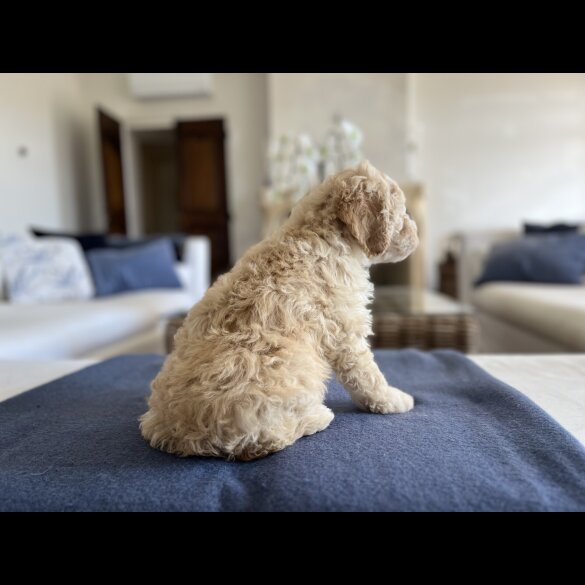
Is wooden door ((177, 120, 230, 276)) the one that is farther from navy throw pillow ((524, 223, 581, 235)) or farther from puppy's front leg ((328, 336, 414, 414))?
puppy's front leg ((328, 336, 414, 414))

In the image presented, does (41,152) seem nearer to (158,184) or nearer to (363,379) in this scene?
(158,184)

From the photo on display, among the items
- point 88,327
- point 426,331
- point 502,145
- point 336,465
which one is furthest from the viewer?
point 502,145

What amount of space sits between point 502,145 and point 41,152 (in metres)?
6.40

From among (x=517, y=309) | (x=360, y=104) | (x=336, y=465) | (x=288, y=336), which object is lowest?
(x=517, y=309)

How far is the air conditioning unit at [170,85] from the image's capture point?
6449mm

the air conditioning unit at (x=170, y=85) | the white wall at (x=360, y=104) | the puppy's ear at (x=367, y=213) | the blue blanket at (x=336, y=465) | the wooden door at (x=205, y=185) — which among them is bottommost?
the blue blanket at (x=336, y=465)

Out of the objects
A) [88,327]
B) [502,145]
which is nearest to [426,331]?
[88,327]

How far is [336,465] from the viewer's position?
0.66 m

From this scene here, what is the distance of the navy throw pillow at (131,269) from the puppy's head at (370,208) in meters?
2.60

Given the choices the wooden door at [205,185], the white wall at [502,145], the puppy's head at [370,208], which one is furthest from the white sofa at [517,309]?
the wooden door at [205,185]

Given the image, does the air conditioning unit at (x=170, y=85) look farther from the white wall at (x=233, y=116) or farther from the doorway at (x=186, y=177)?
the doorway at (x=186, y=177)

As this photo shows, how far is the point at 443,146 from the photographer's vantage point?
252 inches
